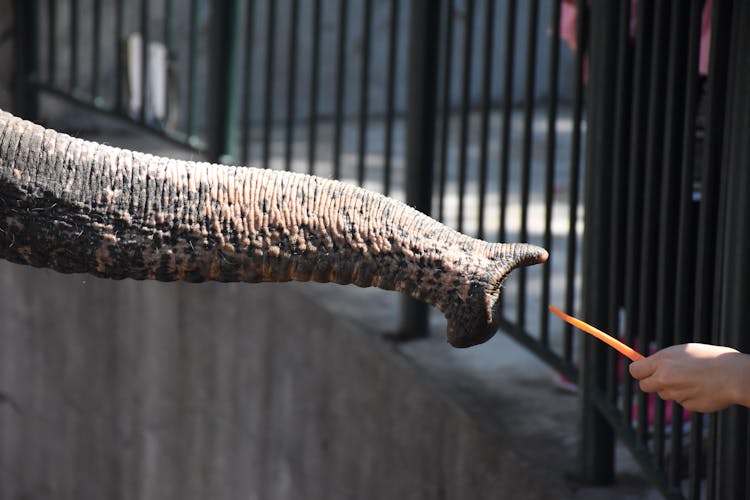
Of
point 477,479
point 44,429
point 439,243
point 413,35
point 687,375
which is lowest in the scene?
point 44,429

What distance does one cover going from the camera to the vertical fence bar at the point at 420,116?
370 centimetres

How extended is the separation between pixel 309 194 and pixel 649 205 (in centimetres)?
89

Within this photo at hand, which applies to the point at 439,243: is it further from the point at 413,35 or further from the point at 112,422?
the point at 112,422

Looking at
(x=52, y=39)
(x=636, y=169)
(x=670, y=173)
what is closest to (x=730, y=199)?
(x=670, y=173)

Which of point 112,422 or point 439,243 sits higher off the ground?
point 439,243

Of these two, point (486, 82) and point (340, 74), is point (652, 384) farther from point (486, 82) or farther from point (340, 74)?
point (340, 74)

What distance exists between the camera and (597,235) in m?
2.78

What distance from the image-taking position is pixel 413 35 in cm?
372

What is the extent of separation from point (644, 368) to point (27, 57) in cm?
489

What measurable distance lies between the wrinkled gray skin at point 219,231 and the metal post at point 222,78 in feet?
9.32

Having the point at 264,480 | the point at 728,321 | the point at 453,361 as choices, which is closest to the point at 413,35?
the point at 453,361

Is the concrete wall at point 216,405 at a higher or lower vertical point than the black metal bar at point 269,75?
lower

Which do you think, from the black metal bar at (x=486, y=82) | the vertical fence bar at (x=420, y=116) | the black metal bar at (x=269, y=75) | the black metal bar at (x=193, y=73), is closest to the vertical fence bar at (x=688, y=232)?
the black metal bar at (x=486, y=82)

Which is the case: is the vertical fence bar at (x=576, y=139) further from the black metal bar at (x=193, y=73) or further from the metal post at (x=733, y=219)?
the black metal bar at (x=193, y=73)
